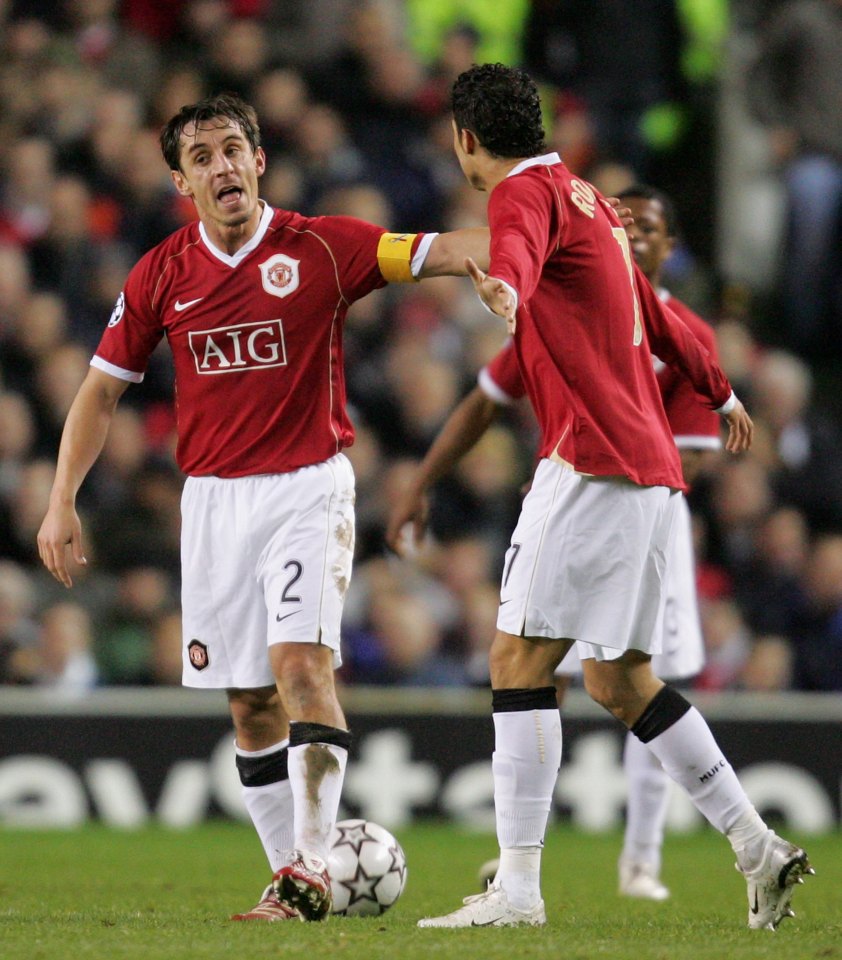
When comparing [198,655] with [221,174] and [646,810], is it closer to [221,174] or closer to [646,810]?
[221,174]

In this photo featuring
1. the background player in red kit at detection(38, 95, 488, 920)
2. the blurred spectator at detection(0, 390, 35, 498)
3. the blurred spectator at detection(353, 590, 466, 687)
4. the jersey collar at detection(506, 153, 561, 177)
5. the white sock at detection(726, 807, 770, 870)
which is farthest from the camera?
the blurred spectator at detection(0, 390, 35, 498)

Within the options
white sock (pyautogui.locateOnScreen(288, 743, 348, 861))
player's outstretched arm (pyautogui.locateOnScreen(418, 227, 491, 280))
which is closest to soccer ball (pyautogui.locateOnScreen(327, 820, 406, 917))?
white sock (pyautogui.locateOnScreen(288, 743, 348, 861))

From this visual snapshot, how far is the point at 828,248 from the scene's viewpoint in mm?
12742

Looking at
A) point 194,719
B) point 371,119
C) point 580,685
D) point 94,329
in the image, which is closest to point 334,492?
point 194,719

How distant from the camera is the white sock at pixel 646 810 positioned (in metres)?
6.62

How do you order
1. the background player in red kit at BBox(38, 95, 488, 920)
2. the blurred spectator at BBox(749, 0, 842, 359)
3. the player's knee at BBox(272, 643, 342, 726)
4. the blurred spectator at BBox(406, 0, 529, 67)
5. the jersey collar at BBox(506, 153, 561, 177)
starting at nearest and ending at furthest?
the jersey collar at BBox(506, 153, 561, 177) < the player's knee at BBox(272, 643, 342, 726) < the background player in red kit at BBox(38, 95, 488, 920) < the blurred spectator at BBox(749, 0, 842, 359) < the blurred spectator at BBox(406, 0, 529, 67)

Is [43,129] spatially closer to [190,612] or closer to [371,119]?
[371,119]

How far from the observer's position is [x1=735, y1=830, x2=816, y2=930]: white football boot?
Answer: 4980 mm

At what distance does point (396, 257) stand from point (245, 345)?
0.51m

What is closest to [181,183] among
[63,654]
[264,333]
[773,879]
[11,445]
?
[264,333]

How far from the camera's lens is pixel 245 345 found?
540cm

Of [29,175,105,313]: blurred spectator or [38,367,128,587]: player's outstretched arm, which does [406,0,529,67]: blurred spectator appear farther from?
[38,367,128,587]: player's outstretched arm

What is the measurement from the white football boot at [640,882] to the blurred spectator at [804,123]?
23.2 ft

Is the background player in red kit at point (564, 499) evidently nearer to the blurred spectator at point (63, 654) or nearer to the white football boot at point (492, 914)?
the white football boot at point (492, 914)
